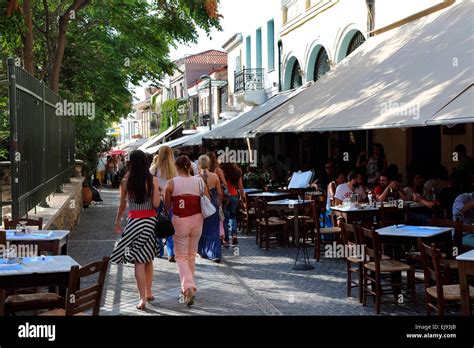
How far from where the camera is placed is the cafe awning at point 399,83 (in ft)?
32.0

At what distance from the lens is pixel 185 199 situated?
29.6ft

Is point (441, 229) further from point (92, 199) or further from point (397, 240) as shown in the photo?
point (92, 199)

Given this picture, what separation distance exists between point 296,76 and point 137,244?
19.3 meters

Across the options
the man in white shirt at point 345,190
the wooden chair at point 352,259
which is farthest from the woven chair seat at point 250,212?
the wooden chair at point 352,259

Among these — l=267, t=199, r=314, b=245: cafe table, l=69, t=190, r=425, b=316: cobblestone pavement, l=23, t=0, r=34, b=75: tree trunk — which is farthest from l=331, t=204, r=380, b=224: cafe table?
l=23, t=0, r=34, b=75: tree trunk

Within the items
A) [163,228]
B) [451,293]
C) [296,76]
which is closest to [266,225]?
[163,228]

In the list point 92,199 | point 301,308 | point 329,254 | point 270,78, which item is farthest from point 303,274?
point 270,78

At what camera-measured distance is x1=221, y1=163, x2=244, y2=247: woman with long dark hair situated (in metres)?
14.2

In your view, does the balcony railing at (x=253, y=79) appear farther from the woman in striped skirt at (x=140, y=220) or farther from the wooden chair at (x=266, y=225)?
the woman in striped skirt at (x=140, y=220)

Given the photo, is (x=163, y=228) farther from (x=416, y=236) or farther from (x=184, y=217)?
(x=416, y=236)

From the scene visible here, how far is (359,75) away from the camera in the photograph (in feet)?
47.3
